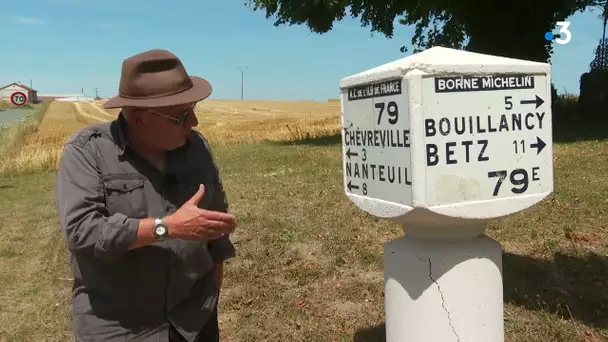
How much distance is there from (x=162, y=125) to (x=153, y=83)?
155 millimetres

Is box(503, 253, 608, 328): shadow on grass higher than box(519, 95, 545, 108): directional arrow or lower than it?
lower

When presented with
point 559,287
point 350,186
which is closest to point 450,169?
point 350,186

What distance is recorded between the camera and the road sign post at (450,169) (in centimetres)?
196

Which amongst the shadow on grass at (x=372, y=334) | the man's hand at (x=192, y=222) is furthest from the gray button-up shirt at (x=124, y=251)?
the shadow on grass at (x=372, y=334)

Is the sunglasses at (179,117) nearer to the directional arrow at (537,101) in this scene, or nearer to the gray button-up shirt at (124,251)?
the gray button-up shirt at (124,251)

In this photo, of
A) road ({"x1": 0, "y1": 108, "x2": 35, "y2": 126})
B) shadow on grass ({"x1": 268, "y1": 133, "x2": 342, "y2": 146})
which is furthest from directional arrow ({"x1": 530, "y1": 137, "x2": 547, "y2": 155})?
road ({"x1": 0, "y1": 108, "x2": 35, "y2": 126})

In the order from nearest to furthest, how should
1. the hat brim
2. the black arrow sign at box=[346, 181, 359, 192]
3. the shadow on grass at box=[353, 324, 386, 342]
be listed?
the hat brim, the black arrow sign at box=[346, 181, 359, 192], the shadow on grass at box=[353, 324, 386, 342]

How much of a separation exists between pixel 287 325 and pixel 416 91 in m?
2.42

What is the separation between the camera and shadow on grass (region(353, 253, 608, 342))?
3.59 metres

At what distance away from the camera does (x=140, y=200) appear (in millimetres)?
2229

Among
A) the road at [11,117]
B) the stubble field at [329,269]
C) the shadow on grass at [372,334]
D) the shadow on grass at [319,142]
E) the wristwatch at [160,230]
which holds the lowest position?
the shadow on grass at [372,334]

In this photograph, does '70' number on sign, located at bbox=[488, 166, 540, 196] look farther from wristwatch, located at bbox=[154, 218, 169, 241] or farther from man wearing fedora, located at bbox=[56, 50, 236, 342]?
wristwatch, located at bbox=[154, 218, 169, 241]

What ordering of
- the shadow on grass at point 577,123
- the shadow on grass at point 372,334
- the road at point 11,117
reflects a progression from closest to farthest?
the shadow on grass at point 372,334
the shadow on grass at point 577,123
the road at point 11,117

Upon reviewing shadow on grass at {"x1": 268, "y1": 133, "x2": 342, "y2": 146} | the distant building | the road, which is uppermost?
the distant building
